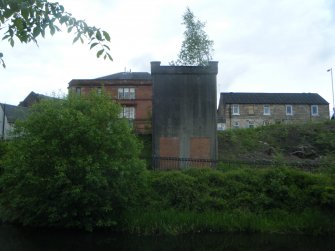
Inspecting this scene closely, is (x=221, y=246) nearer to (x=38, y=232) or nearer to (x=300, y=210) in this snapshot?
(x=300, y=210)

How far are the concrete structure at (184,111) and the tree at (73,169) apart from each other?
6233 mm

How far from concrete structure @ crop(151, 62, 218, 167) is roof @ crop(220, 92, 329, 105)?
43383mm

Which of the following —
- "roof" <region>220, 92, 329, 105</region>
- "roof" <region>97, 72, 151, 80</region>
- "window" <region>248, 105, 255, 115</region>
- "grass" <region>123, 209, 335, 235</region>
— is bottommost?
"grass" <region>123, 209, 335, 235</region>

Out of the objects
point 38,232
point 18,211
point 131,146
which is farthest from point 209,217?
point 18,211

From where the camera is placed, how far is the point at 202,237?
17234 mm

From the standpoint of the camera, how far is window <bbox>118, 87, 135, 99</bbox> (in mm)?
56812

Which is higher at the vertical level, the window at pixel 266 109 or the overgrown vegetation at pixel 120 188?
the window at pixel 266 109

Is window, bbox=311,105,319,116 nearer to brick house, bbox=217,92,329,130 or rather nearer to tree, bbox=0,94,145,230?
brick house, bbox=217,92,329,130

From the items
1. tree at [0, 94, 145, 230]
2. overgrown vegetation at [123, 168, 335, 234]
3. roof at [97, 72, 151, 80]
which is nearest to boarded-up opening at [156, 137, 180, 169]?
overgrown vegetation at [123, 168, 335, 234]

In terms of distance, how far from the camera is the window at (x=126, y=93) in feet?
186

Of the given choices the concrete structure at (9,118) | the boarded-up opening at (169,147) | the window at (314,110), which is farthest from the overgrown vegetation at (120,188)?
the window at (314,110)

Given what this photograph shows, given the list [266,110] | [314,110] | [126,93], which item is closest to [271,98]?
[266,110]

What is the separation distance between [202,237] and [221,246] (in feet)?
6.50

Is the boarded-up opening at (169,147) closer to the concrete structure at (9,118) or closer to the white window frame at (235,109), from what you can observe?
the concrete structure at (9,118)
